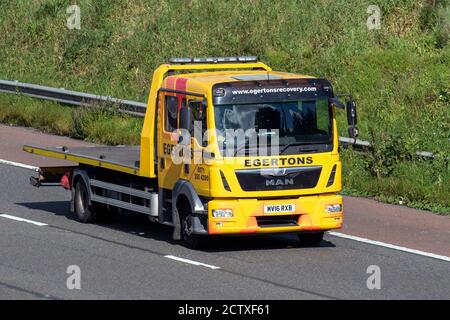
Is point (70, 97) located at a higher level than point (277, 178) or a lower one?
lower

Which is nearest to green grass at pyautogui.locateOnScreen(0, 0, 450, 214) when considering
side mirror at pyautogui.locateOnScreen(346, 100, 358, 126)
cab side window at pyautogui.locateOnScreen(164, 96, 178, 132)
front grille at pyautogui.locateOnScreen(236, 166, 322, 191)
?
side mirror at pyautogui.locateOnScreen(346, 100, 358, 126)

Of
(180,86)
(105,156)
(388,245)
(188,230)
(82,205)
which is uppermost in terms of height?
(180,86)

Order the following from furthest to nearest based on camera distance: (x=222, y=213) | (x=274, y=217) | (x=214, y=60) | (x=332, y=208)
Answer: (x=214, y=60), (x=332, y=208), (x=274, y=217), (x=222, y=213)

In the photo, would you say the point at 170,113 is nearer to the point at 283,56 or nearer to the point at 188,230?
the point at 188,230

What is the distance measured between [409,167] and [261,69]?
4.43 m

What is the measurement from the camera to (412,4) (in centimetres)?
3147

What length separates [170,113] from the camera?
62.5 ft

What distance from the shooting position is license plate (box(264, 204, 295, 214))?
18125mm

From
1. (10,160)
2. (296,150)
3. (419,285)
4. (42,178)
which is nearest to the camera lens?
(419,285)

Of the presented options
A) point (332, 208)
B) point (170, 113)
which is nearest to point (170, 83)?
point (170, 113)

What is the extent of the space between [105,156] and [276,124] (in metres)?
3.81

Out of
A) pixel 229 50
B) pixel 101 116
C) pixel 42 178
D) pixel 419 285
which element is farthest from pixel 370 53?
pixel 419 285

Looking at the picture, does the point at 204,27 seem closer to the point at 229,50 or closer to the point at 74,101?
the point at 229,50

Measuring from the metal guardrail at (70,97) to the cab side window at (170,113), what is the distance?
975cm
